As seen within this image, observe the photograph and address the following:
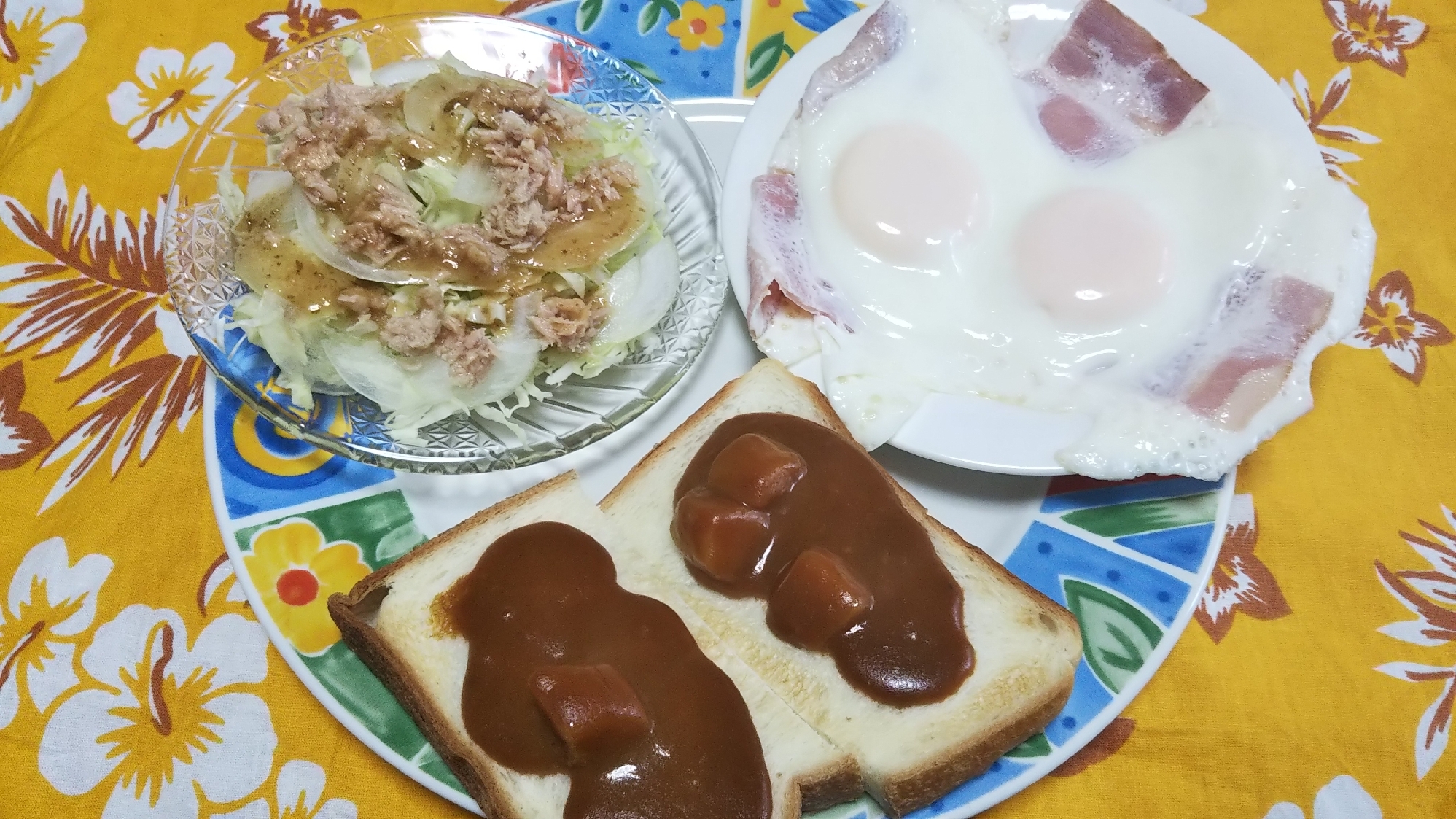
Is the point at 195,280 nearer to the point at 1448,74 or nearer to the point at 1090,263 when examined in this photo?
the point at 1090,263

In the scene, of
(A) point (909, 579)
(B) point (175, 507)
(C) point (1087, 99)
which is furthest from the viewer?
(C) point (1087, 99)

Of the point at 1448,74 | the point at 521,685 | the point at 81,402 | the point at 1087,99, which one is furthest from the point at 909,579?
the point at 1448,74

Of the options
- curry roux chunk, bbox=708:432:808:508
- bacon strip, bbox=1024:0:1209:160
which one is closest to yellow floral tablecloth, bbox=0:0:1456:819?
bacon strip, bbox=1024:0:1209:160

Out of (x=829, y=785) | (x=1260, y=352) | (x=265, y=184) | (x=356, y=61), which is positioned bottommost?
(x=829, y=785)

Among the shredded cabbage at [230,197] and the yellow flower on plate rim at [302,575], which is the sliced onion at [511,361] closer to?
the yellow flower on plate rim at [302,575]

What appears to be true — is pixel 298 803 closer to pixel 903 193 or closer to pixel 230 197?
pixel 230 197

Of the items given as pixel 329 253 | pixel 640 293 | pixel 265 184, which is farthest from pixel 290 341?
pixel 640 293
